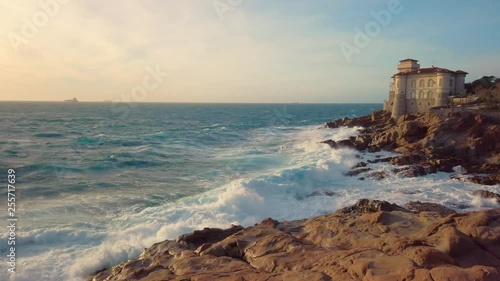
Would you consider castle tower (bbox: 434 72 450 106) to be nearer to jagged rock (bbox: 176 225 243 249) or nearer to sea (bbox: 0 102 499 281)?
sea (bbox: 0 102 499 281)

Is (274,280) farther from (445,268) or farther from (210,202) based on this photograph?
(210,202)

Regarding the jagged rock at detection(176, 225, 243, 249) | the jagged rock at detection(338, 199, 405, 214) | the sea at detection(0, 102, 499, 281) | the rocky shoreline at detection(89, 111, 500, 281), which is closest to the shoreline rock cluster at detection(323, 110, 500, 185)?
the sea at detection(0, 102, 499, 281)

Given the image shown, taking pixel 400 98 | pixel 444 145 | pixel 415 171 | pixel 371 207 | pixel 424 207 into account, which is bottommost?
pixel 424 207

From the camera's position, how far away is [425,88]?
50.8 metres

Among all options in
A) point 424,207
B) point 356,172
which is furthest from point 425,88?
point 424,207

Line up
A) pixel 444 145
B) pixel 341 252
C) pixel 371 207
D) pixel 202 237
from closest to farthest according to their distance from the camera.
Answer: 1. pixel 341 252
2. pixel 202 237
3. pixel 371 207
4. pixel 444 145

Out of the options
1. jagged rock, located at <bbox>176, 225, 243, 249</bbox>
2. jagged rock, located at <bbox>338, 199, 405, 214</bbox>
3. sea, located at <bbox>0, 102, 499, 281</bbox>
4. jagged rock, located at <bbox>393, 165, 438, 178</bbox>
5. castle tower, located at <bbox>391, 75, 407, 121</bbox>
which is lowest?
sea, located at <bbox>0, 102, 499, 281</bbox>

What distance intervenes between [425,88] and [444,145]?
72.1 feet

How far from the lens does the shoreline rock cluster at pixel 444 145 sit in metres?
25.7

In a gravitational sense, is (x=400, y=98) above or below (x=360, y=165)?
above

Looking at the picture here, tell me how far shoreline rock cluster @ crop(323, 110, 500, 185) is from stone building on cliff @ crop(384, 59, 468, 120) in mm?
11857

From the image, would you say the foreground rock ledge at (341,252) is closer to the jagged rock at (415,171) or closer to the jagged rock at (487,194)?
the jagged rock at (487,194)

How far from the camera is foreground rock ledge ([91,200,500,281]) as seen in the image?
7465mm

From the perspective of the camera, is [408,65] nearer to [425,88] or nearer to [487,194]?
[425,88]
